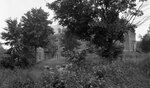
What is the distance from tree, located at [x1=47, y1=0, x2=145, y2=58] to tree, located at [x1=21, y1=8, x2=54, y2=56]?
7.22 m

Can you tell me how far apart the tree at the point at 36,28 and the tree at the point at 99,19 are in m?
7.22

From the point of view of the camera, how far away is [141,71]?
7160 millimetres

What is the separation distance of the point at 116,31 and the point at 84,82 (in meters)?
9.22

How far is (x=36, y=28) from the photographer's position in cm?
2222

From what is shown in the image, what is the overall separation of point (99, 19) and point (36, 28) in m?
11.1

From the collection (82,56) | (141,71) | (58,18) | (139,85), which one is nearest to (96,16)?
(58,18)

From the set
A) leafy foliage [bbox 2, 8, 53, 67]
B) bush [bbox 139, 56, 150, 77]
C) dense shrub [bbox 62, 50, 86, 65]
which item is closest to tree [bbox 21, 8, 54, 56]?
leafy foliage [bbox 2, 8, 53, 67]

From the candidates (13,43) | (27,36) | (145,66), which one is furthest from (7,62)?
(145,66)

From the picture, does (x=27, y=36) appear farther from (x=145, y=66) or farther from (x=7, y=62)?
(x=145, y=66)

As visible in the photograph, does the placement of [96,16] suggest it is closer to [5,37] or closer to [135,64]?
[135,64]

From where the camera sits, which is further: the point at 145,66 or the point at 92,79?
the point at 145,66

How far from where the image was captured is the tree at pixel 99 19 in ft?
45.0

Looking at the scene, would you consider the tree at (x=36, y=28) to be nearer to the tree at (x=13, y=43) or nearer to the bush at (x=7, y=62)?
the tree at (x=13, y=43)

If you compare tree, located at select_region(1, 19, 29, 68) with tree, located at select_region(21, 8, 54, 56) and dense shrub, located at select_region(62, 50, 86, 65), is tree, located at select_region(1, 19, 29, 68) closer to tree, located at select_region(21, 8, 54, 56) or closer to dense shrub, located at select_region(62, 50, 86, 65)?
tree, located at select_region(21, 8, 54, 56)
